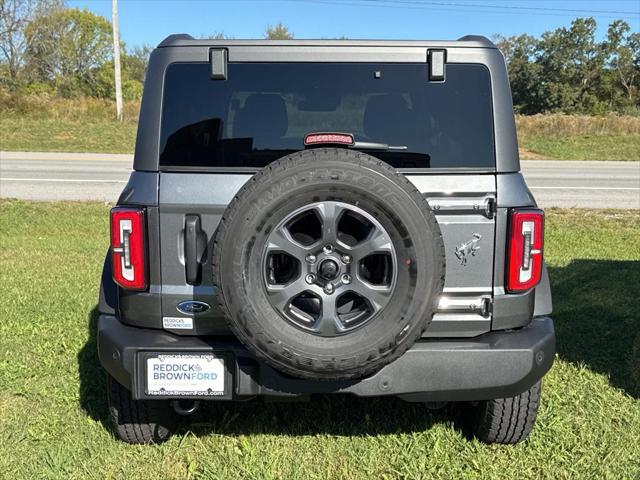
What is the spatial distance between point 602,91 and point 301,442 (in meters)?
55.3

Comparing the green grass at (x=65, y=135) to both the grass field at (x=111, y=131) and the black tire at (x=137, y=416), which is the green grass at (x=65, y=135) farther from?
the black tire at (x=137, y=416)

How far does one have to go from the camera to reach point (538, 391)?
3.01 metres

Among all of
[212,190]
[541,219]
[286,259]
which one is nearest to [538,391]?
[541,219]

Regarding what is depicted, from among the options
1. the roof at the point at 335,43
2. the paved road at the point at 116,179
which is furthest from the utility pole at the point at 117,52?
the roof at the point at 335,43

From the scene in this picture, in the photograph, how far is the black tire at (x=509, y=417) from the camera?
2.99m

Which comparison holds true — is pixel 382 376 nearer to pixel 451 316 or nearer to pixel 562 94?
pixel 451 316

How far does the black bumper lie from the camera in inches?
101

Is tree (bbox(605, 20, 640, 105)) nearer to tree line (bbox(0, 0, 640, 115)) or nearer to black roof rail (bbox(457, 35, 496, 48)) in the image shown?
tree line (bbox(0, 0, 640, 115))

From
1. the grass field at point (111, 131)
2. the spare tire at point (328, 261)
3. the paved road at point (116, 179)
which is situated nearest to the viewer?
the spare tire at point (328, 261)

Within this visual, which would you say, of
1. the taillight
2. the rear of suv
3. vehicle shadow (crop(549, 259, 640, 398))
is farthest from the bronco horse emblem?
vehicle shadow (crop(549, 259, 640, 398))

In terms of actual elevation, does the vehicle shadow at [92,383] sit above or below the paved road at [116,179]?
below

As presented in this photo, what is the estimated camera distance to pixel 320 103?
2760 mm

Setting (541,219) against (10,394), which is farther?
(10,394)

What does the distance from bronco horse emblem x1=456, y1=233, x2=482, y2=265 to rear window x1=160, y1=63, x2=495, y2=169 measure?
→ 32cm
